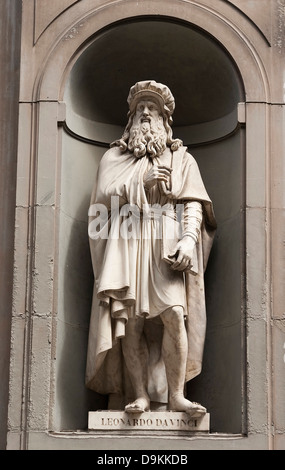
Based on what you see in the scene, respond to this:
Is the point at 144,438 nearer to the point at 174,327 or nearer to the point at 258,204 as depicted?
the point at 174,327

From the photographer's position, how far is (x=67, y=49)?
13602 mm

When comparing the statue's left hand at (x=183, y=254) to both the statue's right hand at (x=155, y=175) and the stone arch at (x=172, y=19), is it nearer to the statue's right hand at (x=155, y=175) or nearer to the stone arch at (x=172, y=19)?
the statue's right hand at (x=155, y=175)

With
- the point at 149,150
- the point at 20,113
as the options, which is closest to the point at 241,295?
the point at 149,150

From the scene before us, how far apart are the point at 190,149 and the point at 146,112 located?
34.6 inches

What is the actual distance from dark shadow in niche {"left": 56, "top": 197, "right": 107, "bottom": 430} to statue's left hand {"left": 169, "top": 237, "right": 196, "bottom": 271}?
3.25 feet

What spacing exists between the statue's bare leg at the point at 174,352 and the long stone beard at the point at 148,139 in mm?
1430

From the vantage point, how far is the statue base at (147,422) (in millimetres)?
12555

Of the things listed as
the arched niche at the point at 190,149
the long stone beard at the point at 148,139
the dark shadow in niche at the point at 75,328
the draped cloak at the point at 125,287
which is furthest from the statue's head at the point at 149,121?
the dark shadow in niche at the point at 75,328

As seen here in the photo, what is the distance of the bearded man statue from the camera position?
1280cm

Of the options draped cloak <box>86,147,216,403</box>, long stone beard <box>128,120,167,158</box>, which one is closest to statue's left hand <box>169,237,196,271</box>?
draped cloak <box>86,147,216,403</box>

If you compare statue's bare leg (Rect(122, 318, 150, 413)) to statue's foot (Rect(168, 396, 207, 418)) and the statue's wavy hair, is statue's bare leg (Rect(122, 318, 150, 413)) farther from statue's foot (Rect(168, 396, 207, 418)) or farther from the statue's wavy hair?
the statue's wavy hair

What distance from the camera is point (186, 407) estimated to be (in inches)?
496

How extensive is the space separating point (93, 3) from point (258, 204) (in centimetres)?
232

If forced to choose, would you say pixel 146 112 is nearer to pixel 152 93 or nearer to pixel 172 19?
pixel 152 93
